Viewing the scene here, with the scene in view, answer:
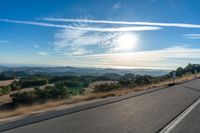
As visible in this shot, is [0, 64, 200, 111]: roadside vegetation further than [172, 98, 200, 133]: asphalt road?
Yes

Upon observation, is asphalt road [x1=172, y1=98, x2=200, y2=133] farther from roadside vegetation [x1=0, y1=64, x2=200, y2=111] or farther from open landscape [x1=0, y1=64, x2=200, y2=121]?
roadside vegetation [x1=0, y1=64, x2=200, y2=111]

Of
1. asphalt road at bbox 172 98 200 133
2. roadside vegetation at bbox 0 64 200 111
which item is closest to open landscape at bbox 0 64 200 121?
roadside vegetation at bbox 0 64 200 111

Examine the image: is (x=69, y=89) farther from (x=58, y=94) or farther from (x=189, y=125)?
(x=189, y=125)

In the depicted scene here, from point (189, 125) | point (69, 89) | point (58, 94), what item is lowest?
point (58, 94)

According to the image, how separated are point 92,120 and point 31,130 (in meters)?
2.55

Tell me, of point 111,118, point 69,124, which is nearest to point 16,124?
point 69,124

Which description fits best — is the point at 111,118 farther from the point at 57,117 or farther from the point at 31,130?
the point at 31,130

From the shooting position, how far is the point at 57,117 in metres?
11.6

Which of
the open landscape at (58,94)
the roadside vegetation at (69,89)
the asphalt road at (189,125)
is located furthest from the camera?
the roadside vegetation at (69,89)

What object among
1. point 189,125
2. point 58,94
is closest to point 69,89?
point 58,94

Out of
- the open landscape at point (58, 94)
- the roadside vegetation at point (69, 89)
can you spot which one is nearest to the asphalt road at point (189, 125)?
the open landscape at point (58, 94)

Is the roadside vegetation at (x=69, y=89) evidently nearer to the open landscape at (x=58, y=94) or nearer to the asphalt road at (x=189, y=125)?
the open landscape at (x=58, y=94)

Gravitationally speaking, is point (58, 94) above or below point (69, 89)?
below

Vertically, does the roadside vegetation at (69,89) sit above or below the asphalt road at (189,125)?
below
